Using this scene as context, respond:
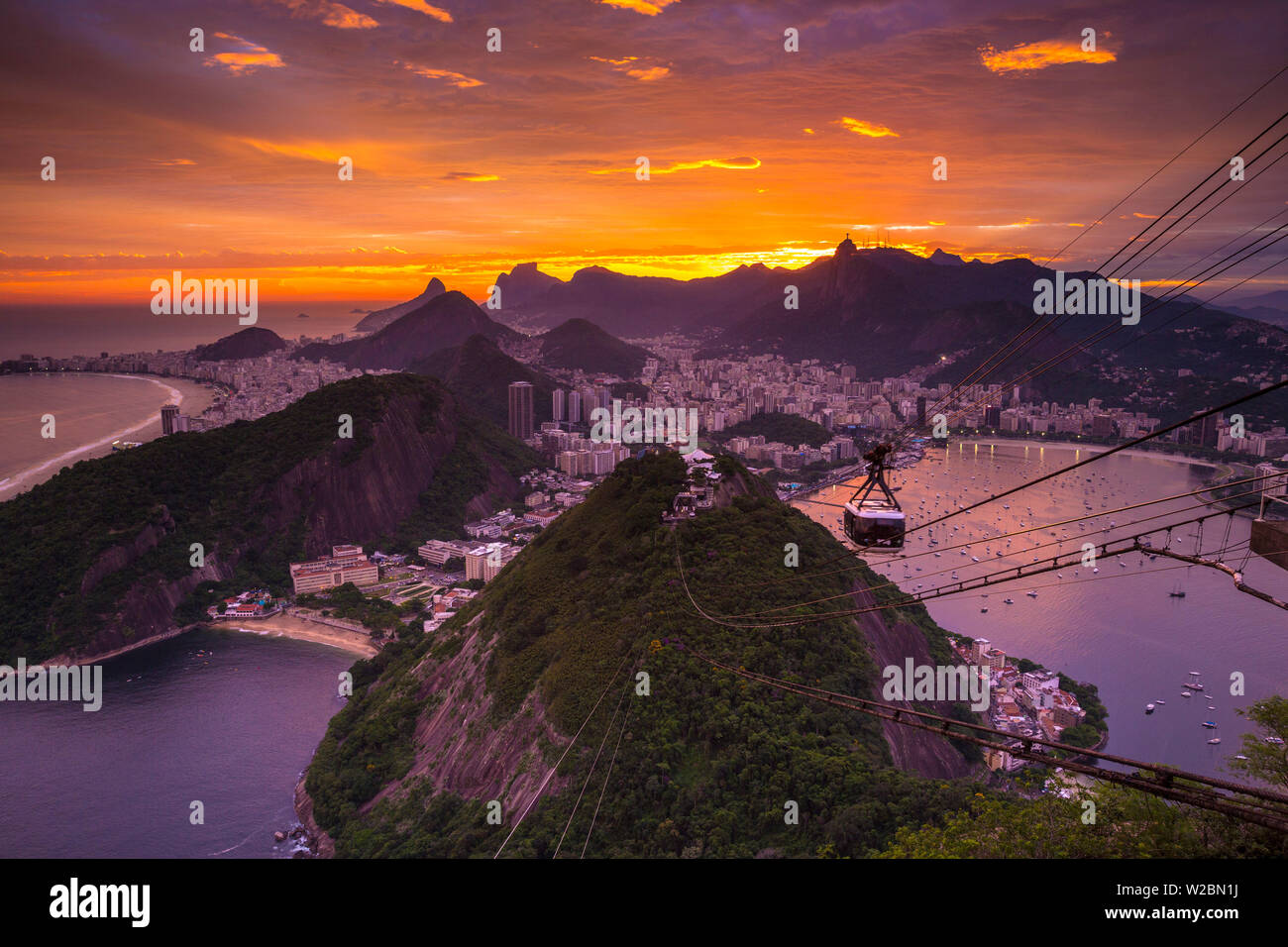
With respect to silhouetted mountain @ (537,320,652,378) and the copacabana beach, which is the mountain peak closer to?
silhouetted mountain @ (537,320,652,378)

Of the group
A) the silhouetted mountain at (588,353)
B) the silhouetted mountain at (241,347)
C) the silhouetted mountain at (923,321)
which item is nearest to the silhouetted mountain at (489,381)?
the silhouetted mountain at (588,353)

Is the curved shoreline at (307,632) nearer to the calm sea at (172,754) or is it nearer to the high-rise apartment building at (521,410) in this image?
the calm sea at (172,754)

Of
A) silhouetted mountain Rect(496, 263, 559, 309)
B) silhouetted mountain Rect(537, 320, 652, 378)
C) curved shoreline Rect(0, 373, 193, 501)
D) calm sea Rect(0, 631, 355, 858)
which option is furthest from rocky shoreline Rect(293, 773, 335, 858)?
silhouetted mountain Rect(496, 263, 559, 309)

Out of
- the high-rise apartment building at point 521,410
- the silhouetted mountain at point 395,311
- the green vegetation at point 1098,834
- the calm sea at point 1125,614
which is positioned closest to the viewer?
the green vegetation at point 1098,834

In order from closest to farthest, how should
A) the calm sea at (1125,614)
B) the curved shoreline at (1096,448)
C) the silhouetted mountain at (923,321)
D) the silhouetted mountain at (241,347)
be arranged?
the calm sea at (1125,614) → the curved shoreline at (1096,448) → the silhouetted mountain at (923,321) → the silhouetted mountain at (241,347)

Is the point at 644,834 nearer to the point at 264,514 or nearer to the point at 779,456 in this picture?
the point at 264,514

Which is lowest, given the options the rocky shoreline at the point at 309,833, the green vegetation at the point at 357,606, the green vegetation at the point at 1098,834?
the rocky shoreline at the point at 309,833

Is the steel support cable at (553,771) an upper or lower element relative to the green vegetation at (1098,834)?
lower
